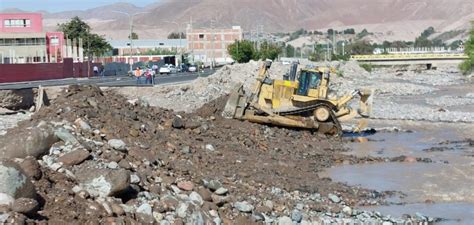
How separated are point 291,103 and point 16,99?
1169 cm

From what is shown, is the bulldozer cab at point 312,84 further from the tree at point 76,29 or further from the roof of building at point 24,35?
the tree at point 76,29

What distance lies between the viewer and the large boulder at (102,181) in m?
15.4

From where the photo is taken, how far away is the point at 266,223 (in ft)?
55.5

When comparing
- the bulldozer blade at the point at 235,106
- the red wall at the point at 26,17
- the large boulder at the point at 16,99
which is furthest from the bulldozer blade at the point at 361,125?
the red wall at the point at 26,17

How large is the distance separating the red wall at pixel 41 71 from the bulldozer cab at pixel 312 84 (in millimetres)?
33998

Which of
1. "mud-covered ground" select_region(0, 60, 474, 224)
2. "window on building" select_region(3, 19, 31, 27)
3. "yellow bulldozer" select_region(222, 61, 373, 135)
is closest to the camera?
"mud-covered ground" select_region(0, 60, 474, 224)

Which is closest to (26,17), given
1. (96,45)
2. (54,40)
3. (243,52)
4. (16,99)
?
(54,40)

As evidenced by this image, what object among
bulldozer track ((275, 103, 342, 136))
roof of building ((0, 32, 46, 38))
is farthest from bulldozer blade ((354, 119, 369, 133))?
roof of building ((0, 32, 46, 38))

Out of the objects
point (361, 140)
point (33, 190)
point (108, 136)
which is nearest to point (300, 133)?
point (361, 140)

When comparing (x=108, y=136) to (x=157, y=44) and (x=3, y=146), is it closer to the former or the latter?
(x=3, y=146)

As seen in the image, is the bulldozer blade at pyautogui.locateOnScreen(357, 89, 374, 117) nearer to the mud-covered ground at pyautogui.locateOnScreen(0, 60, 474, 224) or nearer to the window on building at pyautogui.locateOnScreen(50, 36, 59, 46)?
the mud-covered ground at pyautogui.locateOnScreen(0, 60, 474, 224)

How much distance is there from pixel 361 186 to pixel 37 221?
41.2ft

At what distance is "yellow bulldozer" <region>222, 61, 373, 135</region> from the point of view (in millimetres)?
35281

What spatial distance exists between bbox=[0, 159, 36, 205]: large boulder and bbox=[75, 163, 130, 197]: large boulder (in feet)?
5.32
